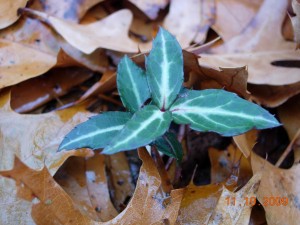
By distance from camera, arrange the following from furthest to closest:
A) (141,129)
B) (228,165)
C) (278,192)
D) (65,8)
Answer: (65,8), (228,165), (278,192), (141,129)

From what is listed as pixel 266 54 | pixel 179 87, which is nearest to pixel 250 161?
pixel 179 87

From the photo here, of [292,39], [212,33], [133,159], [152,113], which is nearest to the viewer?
[152,113]

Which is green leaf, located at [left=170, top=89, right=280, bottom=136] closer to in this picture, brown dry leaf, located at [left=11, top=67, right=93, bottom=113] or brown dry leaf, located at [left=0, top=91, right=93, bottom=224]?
brown dry leaf, located at [left=0, top=91, right=93, bottom=224]

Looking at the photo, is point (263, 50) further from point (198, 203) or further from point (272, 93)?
point (198, 203)

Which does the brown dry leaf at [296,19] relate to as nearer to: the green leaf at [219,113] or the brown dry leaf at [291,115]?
the brown dry leaf at [291,115]

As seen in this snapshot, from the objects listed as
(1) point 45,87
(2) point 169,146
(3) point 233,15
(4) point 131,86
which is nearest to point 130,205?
(2) point 169,146

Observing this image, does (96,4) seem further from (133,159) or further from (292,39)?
(292,39)
